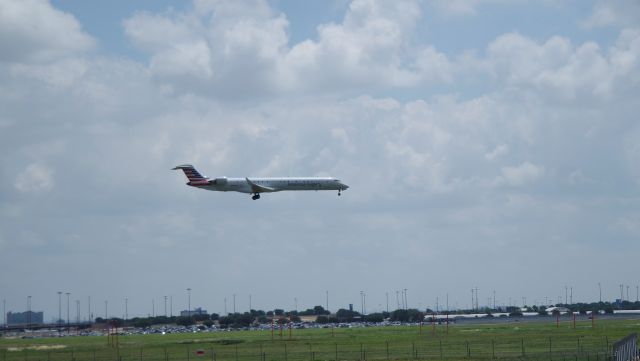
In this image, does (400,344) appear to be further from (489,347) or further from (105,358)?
(105,358)

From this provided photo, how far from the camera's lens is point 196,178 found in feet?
419

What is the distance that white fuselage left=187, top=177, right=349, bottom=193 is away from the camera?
405 feet

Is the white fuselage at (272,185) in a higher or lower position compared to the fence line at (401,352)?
higher

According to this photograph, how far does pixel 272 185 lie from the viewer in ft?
409

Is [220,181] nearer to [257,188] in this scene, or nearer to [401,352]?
[257,188]

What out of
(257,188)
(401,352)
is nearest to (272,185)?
(257,188)

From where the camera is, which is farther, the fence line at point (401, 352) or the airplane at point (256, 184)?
the airplane at point (256, 184)

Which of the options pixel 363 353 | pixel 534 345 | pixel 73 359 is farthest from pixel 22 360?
pixel 534 345

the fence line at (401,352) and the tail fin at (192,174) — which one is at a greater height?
the tail fin at (192,174)

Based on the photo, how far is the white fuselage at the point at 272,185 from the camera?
4855 inches

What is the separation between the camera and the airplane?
123 meters

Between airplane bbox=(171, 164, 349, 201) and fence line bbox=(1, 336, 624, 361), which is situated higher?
airplane bbox=(171, 164, 349, 201)

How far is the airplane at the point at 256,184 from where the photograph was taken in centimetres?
12319

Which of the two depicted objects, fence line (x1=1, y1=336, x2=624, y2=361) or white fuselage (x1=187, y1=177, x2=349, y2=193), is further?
white fuselage (x1=187, y1=177, x2=349, y2=193)
